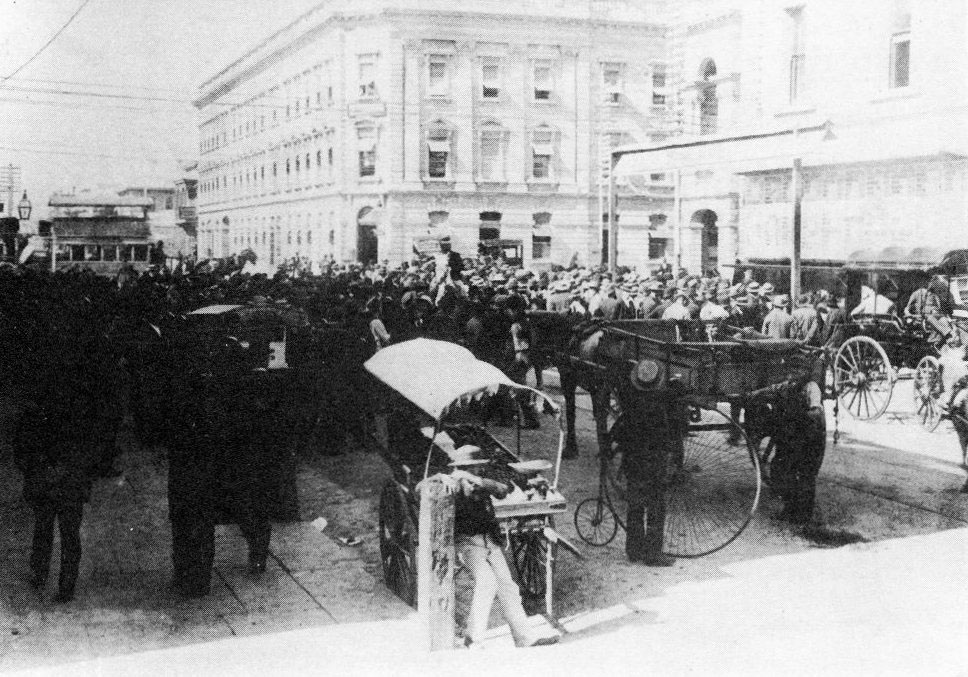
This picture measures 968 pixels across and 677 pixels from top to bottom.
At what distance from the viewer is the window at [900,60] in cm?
2048

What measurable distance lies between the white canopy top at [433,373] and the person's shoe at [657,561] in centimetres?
203

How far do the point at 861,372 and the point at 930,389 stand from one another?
4.13 feet

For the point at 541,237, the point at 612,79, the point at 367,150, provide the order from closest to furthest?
1. the point at 367,150
2. the point at 612,79
3. the point at 541,237

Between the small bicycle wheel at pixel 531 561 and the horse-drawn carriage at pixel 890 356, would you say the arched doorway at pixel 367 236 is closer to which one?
the horse-drawn carriage at pixel 890 356

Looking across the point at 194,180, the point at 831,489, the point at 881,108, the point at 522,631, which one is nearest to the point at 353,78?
the point at 194,180

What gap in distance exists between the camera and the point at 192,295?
57.8ft

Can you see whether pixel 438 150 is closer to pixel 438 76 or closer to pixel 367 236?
pixel 438 76

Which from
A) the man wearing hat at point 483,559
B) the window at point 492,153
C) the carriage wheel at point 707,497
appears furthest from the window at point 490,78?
the man wearing hat at point 483,559

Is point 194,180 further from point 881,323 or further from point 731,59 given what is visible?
point 731,59

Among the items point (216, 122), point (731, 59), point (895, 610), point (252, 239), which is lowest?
point (895, 610)

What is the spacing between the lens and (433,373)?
8.05 metres

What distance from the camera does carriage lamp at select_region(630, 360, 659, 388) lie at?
817cm

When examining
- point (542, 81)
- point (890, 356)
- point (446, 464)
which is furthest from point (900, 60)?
point (446, 464)

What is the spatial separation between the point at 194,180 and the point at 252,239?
4367 mm
